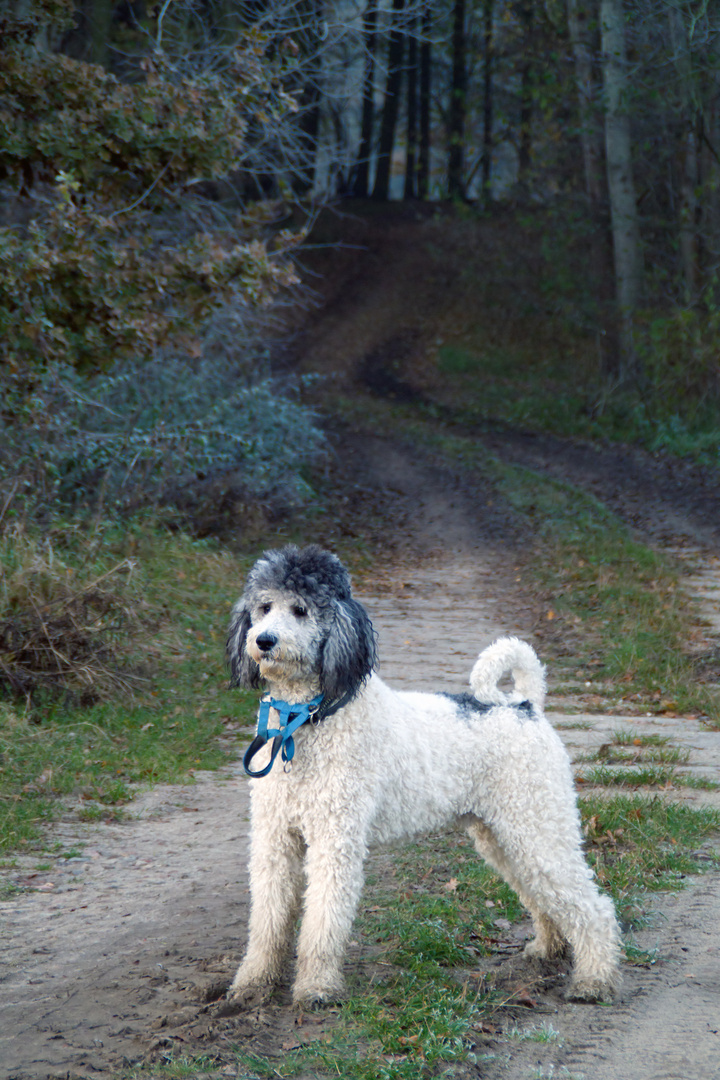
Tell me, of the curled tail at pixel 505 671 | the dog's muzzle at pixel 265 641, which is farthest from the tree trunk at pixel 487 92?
the dog's muzzle at pixel 265 641

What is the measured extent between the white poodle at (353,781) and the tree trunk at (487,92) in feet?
76.5

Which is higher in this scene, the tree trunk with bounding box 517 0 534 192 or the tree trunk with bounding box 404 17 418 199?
the tree trunk with bounding box 404 17 418 199

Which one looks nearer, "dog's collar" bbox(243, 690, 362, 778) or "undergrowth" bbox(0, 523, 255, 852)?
"dog's collar" bbox(243, 690, 362, 778)

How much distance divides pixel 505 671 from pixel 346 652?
2.67 feet

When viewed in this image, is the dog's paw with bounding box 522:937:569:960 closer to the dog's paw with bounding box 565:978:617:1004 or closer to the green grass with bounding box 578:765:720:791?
the dog's paw with bounding box 565:978:617:1004

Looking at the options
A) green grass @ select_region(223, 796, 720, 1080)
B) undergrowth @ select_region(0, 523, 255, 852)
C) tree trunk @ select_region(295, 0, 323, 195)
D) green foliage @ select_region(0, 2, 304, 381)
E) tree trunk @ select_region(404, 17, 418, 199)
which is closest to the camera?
green grass @ select_region(223, 796, 720, 1080)

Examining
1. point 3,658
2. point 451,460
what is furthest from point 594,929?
point 451,460

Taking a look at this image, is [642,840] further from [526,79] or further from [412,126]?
[412,126]

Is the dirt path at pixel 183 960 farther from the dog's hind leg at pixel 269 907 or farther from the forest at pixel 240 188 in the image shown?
the forest at pixel 240 188

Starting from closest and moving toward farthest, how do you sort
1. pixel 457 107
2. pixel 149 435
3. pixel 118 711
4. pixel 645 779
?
pixel 645 779 < pixel 118 711 < pixel 149 435 < pixel 457 107

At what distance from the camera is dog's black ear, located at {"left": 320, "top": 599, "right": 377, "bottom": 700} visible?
11.3 ft

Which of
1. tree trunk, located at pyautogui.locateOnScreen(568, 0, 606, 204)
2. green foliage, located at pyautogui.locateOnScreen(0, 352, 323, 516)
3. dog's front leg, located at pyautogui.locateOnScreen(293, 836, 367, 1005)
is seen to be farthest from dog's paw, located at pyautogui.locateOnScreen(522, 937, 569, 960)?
tree trunk, located at pyautogui.locateOnScreen(568, 0, 606, 204)

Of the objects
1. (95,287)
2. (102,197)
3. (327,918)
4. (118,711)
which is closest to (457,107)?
(102,197)

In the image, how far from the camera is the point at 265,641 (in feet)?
10.9
